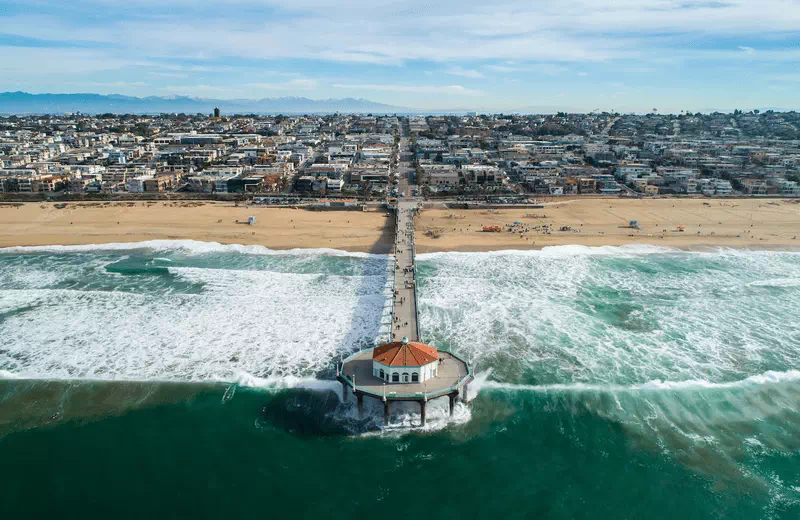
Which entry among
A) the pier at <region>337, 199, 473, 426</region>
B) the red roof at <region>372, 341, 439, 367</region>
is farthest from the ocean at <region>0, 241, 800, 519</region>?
the red roof at <region>372, 341, 439, 367</region>

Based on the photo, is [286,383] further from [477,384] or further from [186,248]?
[186,248]

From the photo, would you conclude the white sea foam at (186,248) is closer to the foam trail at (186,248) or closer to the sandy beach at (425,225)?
the foam trail at (186,248)

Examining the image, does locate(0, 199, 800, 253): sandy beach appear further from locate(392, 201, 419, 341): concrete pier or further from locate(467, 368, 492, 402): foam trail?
locate(467, 368, 492, 402): foam trail

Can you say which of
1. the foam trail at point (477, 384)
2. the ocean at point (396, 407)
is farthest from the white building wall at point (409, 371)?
the foam trail at point (477, 384)

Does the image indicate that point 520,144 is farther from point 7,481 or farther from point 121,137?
point 7,481

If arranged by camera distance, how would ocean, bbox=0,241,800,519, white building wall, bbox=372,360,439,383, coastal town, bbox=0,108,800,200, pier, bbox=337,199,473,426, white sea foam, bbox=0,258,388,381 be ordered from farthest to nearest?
coastal town, bbox=0,108,800,200 < white sea foam, bbox=0,258,388,381 < white building wall, bbox=372,360,439,383 < pier, bbox=337,199,473,426 < ocean, bbox=0,241,800,519

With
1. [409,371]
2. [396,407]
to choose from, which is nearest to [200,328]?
[396,407]
